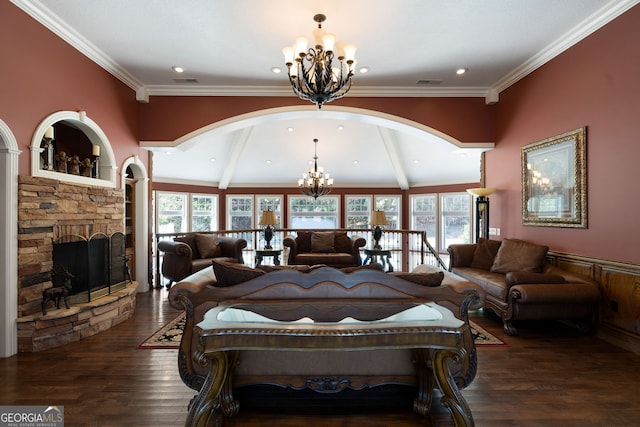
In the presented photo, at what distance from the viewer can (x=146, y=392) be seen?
2.34 meters

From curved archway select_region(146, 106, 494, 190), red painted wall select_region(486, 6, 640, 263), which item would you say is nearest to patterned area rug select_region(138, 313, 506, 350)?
red painted wall select_region(486, 6, 640, 263)

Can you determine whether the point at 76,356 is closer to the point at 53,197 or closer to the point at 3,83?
the point at 53,197

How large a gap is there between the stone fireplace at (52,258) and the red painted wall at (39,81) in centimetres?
35

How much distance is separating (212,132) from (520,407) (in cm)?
513

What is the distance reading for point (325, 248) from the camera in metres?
6.50

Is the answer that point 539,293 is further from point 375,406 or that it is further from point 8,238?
point 8,238

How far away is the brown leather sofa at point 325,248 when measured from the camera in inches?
241

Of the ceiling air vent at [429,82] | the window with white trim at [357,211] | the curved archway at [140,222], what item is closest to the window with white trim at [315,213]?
the window with white trim at [357,211]

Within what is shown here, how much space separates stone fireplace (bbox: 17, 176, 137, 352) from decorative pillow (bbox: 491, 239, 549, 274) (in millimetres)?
4920

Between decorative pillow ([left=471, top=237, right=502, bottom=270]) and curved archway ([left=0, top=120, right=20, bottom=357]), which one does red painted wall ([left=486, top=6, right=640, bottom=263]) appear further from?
curved archway ([left=0, top=120, right=20, bottom=357])

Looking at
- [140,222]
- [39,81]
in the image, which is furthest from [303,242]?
[39,81]

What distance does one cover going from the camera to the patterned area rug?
10.5 feet

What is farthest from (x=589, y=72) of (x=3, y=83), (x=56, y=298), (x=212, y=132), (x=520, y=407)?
(x=56, y=298)

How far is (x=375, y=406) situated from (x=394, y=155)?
7.82 metres
